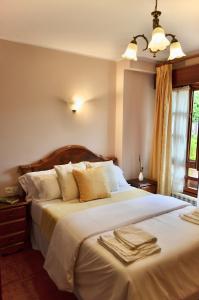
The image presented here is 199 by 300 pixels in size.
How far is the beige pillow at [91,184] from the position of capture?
2744mm

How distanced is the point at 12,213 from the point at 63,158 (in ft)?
3.25

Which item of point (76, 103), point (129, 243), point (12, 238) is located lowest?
point (12, 238)

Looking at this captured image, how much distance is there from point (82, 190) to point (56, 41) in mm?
1859

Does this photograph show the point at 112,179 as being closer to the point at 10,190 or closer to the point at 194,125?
the point at 10,190

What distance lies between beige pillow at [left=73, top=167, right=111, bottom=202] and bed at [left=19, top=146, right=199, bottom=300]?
9cm

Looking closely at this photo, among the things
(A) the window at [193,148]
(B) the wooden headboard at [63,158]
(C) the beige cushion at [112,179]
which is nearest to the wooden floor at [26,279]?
(B) the wooden headboard at [63,158]

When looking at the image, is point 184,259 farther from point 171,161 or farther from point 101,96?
point 101,96

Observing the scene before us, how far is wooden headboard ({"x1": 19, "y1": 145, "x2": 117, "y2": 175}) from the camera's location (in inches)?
121

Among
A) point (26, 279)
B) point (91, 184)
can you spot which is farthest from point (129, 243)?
point (26, 279)

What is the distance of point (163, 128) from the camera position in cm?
366

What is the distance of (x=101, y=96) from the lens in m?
3.65

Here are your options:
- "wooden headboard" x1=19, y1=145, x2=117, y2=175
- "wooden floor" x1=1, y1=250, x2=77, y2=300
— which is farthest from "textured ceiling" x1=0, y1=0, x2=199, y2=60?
"wooden floor" x1=1, y1=250, x2=77, y2=300

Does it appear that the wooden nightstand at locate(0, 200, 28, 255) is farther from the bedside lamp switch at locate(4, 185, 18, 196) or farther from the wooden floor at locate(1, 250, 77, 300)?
the bedside lamp switch at locate(4, 185, 18, 196)

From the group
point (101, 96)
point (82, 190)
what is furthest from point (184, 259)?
point (101, 96)
